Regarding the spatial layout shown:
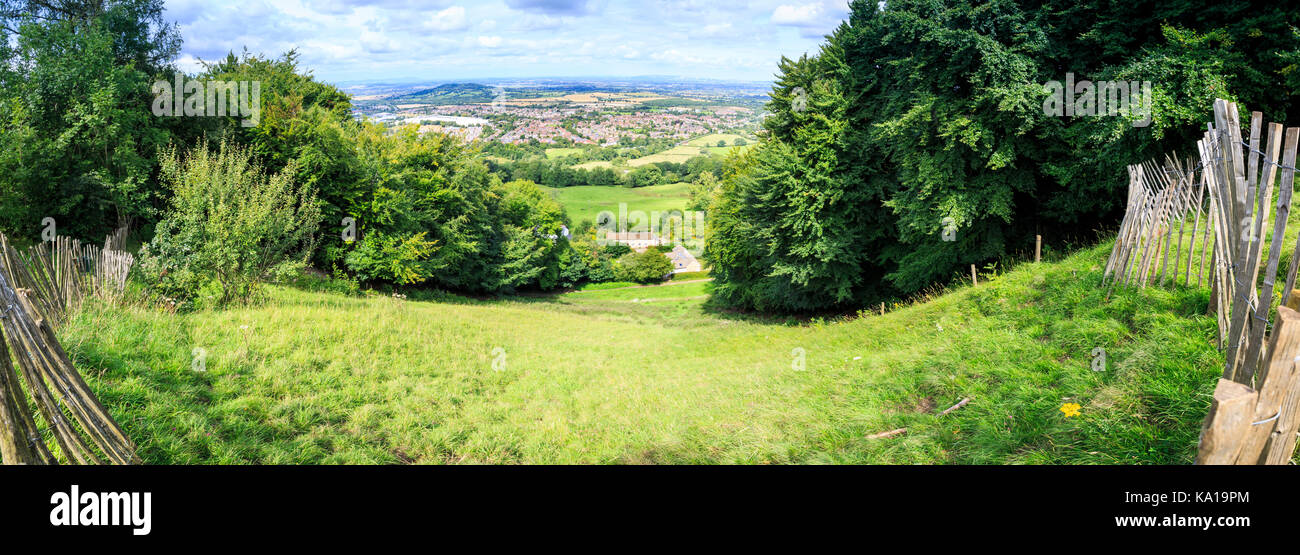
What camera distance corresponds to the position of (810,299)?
26.0m

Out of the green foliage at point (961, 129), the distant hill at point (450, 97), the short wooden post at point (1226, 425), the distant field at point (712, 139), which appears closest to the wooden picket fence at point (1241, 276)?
the short wooden post at point (1226, 425)

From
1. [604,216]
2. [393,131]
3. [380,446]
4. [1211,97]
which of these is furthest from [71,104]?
[604,216]

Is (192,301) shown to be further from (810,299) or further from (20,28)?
(810,299)

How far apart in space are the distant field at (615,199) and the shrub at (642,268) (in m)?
20.7

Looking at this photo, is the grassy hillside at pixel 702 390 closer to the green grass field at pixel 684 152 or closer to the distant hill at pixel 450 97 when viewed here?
the green grass field at pixel 684 152

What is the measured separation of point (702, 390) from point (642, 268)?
61674 millimetres

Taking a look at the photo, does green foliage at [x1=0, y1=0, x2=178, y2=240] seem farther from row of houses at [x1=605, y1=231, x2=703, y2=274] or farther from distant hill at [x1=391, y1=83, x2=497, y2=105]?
distant hill at [x1=391, y1=83, x2=497, y2=105]

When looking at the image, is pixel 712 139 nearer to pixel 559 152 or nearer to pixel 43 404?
pixel 559 152

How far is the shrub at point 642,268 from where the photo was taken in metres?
71.9

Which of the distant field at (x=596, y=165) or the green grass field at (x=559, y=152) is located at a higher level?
the green grass field at (x=559, y=152)

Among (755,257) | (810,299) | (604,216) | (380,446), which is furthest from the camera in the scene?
(604,216)
